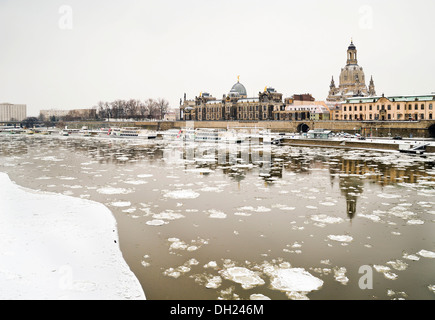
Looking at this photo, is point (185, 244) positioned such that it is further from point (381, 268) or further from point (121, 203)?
point (121, 203)

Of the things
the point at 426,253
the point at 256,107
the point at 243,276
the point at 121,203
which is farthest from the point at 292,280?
the point at 256,107

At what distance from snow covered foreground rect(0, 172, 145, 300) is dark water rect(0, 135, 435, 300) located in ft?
1.93

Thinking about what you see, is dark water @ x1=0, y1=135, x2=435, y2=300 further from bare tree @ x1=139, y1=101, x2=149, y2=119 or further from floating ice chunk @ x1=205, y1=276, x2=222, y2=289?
bare tree @ x1=139, y1=101, x2=149, y2=119

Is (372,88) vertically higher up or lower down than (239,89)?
higher up

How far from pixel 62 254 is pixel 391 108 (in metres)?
74.1

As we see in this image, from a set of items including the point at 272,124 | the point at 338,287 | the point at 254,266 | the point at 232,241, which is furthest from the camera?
the point at 272,124

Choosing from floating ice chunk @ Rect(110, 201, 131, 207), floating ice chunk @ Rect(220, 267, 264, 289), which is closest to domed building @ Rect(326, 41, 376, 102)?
floating ice chunk @ Rect(110, 201, 131, 207)

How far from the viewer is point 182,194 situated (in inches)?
738

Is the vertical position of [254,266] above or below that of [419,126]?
below

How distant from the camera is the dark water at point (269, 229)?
8812 mm
